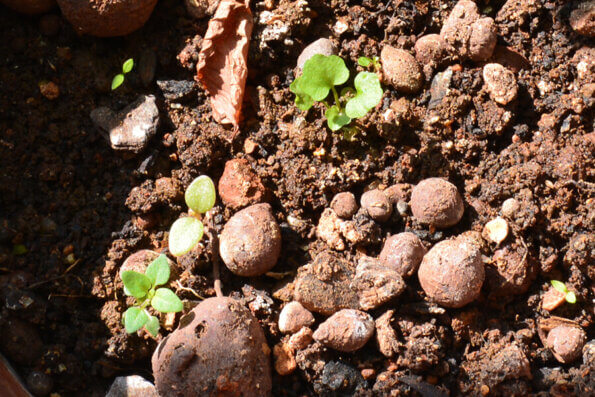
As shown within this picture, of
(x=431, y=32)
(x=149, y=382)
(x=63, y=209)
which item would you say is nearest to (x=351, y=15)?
(x=431, y=32)

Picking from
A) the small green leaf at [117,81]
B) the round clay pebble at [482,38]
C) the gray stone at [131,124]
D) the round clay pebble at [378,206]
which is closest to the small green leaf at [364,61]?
the round clay pebble at [482,38]

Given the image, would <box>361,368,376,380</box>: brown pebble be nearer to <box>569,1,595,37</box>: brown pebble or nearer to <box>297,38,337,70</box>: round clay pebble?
<box>297,38,337,70</box>: round clay pebble

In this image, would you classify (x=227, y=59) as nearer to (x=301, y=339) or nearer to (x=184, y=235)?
(x=184, y=235)

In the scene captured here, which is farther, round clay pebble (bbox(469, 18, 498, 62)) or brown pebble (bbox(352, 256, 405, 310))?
round clay pebble (bbox(469, 18, 498, 62))

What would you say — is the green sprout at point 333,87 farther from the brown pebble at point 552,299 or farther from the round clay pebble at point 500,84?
the brown pebble at point 552,299

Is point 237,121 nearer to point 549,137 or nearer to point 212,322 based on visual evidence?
point 212,322

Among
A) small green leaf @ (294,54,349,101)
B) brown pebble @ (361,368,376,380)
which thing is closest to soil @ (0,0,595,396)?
brown pebble @ (361,368,376,380)
